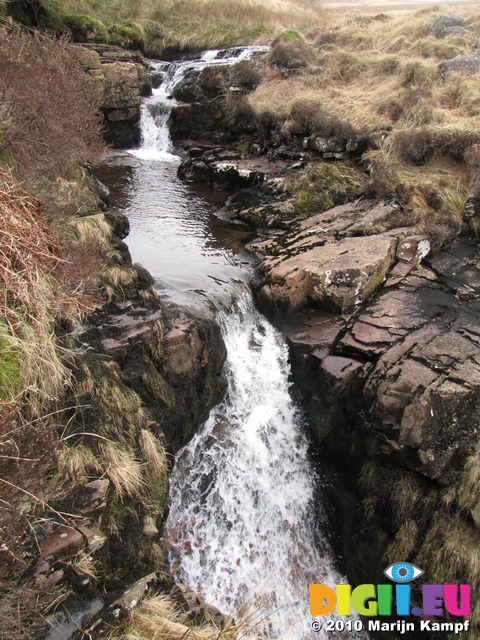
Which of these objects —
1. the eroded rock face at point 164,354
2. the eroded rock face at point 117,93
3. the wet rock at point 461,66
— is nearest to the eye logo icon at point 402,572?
the eroded rock face at point 164,354

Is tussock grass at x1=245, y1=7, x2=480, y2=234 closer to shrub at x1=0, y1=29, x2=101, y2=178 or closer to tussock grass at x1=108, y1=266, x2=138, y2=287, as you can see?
tussock grass at x1=108, y1=266, x2=138, y2=287

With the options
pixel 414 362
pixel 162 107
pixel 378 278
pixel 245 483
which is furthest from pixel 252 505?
pixel 162 107

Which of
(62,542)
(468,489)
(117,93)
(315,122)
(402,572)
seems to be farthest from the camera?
(117,93)

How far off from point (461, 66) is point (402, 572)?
43.3 ft

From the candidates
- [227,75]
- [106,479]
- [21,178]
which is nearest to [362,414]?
[106,479]

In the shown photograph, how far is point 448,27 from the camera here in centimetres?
1502

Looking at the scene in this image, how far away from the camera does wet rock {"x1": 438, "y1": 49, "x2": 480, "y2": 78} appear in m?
11.9

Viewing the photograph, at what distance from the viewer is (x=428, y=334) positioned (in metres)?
5.59

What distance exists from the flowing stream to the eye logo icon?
0.76m

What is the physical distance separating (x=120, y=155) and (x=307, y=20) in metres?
15.6

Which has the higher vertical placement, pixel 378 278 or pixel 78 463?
pixel 378 278

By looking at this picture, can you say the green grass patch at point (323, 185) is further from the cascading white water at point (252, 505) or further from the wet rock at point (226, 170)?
the cascading white water at point (252, 505)

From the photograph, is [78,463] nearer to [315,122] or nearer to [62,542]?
[62,542]

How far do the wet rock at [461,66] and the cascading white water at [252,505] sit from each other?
35.6ft
